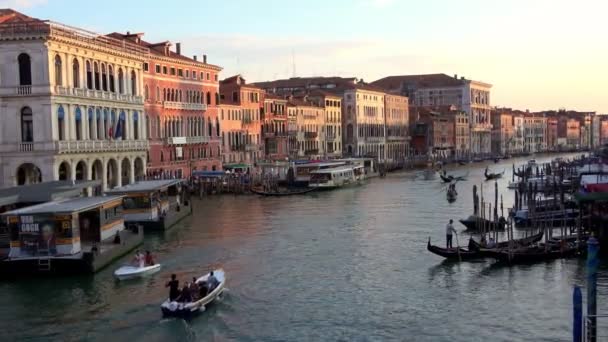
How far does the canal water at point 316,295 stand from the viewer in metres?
10.0

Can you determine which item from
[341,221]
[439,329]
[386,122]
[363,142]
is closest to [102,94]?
[341,221]

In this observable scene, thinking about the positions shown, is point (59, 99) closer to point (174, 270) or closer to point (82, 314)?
point (174, 270)

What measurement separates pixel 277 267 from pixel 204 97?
21.2 metres

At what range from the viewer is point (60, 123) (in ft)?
69.5

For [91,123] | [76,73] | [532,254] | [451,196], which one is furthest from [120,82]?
[532,254]

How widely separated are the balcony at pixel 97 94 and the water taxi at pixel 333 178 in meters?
10.0

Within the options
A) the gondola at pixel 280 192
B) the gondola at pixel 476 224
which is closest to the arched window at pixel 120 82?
the gondola at pixel 280 192

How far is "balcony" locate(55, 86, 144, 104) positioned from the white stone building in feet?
0.09

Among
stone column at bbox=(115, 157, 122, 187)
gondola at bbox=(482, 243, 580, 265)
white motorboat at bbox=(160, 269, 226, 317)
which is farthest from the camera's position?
stone column at bbox=(115, 157, 122, 187)

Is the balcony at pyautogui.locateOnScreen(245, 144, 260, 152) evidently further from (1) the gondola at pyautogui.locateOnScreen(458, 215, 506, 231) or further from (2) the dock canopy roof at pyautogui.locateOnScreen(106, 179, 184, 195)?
(1) the gondola at pyautogui.locateOnScreen(458, 215, 506, 231)

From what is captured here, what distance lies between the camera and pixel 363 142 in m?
55.6

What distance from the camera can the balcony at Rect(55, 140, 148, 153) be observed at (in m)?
21.1

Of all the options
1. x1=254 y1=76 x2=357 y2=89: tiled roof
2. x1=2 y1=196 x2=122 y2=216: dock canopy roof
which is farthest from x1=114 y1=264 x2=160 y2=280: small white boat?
x1=254 y1=76 x2=357 y2=89: tiled roof

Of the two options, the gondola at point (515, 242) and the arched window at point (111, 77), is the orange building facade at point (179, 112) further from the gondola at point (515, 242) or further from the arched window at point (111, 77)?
the gondola at point (515, 242)
